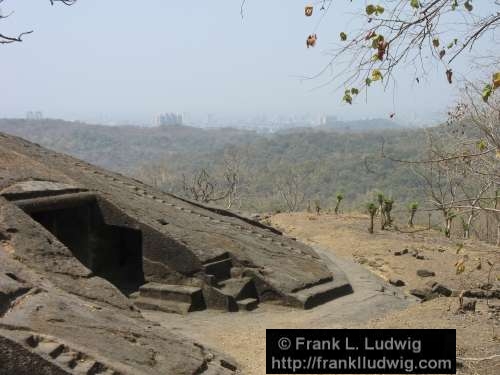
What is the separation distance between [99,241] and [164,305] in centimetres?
163

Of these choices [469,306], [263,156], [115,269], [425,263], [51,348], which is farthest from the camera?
[263,156]

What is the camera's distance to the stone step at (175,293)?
7.72m

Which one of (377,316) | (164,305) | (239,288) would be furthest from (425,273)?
(164,305)

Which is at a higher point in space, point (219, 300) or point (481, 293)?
point (219, 300)

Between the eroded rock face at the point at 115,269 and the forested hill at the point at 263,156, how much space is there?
222 cm

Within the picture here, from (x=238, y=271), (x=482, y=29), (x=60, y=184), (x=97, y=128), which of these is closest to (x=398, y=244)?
(x=238, y=271)

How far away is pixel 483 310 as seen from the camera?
7074mm

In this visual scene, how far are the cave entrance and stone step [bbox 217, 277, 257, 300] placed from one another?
4.44 feet

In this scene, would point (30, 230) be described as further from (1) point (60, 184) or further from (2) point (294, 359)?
(2) point (294, 359)

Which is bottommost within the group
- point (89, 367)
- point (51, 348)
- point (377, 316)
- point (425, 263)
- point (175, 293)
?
point (425, 263)

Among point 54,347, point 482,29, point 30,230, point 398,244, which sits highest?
point 482,29

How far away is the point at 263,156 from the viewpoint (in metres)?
66.9

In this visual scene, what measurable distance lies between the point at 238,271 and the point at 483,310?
3270 mm

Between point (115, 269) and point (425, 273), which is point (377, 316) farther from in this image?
point (425, 273)
